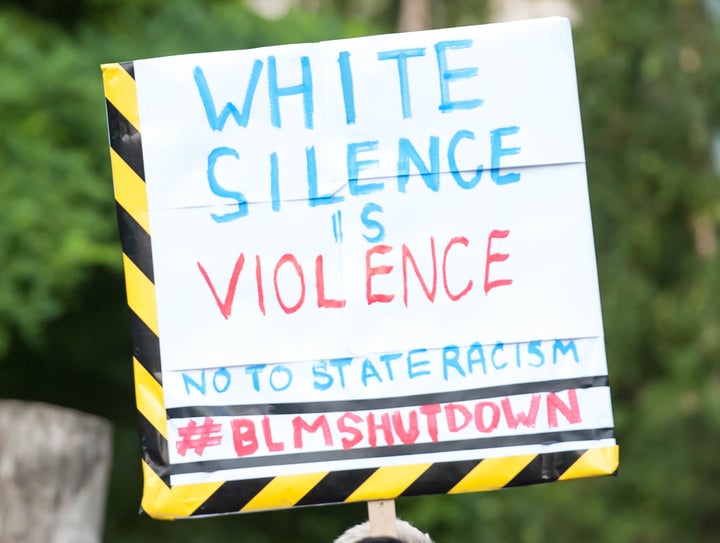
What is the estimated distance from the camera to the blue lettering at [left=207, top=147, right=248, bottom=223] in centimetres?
255

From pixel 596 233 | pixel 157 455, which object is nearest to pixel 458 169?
pixel 157 455

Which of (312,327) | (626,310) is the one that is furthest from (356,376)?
(626,310)

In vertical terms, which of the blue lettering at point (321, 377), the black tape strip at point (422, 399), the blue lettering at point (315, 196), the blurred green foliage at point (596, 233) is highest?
the blurred green foliage at point (596, 233)

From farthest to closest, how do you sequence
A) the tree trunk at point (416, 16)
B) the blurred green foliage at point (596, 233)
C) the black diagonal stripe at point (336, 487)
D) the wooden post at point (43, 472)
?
1. the tree trunk at point (416, 16)
2. the blurred green foliage at point (596, 233)
3. the wooden post at point (43, 472)
4. the black diagonal stripe at point (336, 487)

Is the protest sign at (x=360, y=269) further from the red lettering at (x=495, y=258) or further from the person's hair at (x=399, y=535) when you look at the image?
the person's hair at (x=399, y=535)

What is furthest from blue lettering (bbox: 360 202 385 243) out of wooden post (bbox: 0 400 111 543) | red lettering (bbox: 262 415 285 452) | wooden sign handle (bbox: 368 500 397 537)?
wooden post (bbox: 0 400 111 543)

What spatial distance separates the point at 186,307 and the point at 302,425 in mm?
338

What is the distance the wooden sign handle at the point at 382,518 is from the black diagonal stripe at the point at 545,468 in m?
0.25

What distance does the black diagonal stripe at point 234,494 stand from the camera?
2.49m

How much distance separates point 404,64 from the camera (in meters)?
2.57

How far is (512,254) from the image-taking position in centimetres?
253

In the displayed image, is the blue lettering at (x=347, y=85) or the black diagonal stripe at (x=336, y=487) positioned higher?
the blue lettering at (x=347, y=85)

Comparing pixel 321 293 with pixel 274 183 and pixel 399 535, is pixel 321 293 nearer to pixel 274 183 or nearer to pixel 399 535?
pixel 274 183

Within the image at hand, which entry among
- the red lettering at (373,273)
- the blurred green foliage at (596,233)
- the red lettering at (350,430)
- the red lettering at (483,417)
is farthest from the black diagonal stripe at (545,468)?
the blurred green foliage at (596,233)
